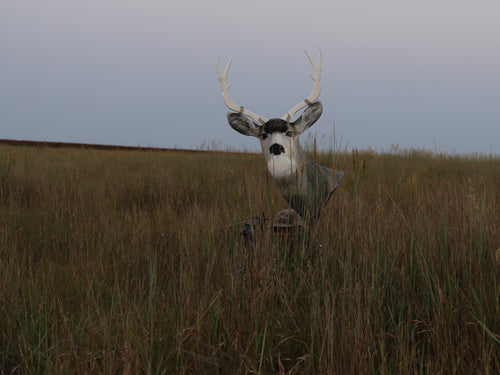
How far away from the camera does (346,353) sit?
1742 mm

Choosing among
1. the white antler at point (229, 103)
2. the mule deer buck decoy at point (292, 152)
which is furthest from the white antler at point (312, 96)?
the white antler at point (229, 103)

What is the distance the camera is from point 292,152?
3.07 metres

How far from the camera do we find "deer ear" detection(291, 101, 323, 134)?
319cm

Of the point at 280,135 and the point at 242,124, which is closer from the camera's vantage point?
the point at 280,135

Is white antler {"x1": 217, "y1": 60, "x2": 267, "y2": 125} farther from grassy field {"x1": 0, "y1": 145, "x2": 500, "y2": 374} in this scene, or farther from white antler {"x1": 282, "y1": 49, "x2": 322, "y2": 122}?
grassy field {"x1": 0, "y1": 145, "x2": 500, "y2": 374}

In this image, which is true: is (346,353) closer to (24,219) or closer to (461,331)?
(461,331)

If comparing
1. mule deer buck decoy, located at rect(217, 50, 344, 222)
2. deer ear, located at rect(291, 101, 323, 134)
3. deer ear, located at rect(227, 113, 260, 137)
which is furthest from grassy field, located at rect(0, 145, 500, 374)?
deer ear, located at rect(227, 113, 260, 137)

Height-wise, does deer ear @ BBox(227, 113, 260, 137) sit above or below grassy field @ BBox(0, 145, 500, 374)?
above

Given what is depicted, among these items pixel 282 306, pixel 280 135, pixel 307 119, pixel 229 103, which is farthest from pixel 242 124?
pixel 282 306

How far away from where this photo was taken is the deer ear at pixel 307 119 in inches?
126

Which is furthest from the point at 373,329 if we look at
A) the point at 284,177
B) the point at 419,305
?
the point at 284,177

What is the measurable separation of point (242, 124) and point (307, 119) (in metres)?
0.49

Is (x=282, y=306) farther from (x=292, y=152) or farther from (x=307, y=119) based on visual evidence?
(x=307, y=119)

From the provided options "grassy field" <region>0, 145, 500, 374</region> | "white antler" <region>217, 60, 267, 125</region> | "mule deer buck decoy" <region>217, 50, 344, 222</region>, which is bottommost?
"grassy field" <region>0, 145, 500, 374</region>
